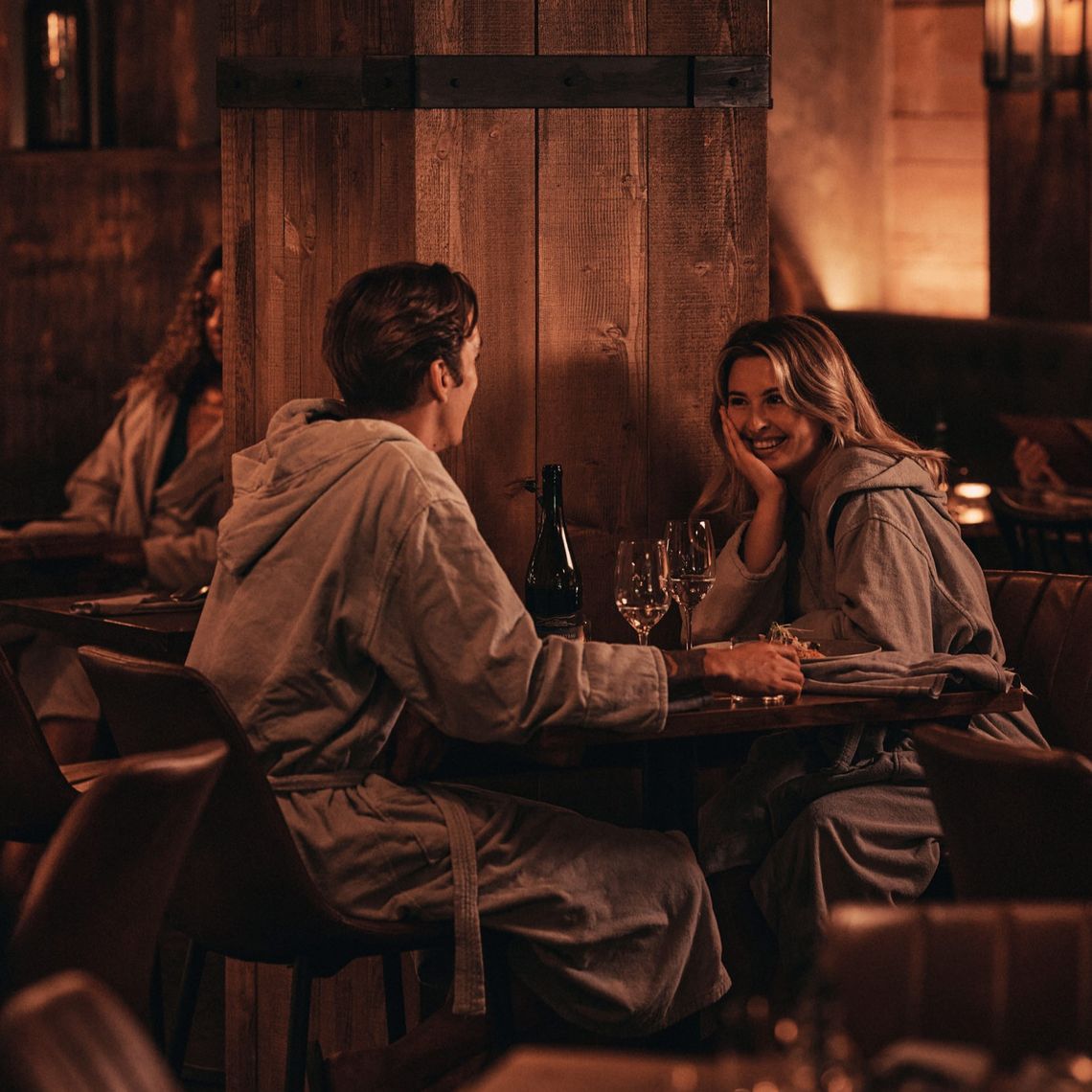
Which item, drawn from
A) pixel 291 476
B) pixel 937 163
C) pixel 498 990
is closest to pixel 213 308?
pixel 291 476

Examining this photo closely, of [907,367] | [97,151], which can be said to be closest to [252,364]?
[97,151]

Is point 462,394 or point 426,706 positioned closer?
point 426,706

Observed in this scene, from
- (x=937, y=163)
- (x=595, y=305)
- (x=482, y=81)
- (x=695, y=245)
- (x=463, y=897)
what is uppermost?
(x=937, y=163)

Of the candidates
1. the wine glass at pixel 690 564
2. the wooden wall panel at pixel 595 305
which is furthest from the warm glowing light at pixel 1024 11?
the wine glass at pixel 690 564

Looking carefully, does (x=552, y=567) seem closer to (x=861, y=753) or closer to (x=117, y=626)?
(x=861, y=753)

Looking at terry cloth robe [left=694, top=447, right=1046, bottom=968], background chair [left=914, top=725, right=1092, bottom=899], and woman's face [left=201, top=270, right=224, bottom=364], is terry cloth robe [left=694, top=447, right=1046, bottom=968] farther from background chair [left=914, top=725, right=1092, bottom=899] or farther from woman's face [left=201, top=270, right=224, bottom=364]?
woman's face [left=201, top=270, right=224, bottom=364]

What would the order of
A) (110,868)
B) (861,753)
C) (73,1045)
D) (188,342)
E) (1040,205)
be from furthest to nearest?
(1040,205) → (188,342) → (861,753) → (110,868) → (73,1045)

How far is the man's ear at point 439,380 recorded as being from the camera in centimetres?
261

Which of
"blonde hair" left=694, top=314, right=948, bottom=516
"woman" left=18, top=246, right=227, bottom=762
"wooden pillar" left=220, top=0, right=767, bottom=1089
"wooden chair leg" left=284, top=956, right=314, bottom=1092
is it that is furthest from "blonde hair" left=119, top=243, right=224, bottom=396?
"wooden chair leg" left=284, top=956, right=314, bottom=1092

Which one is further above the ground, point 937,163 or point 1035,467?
point 937,163

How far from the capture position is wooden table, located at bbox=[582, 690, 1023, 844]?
8.04 ft

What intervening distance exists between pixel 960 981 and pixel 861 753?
5.14ft

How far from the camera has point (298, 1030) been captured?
95.7 inches

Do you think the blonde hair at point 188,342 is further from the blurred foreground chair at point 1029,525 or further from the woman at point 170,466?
the blurred foreground chair at point 1029,525
